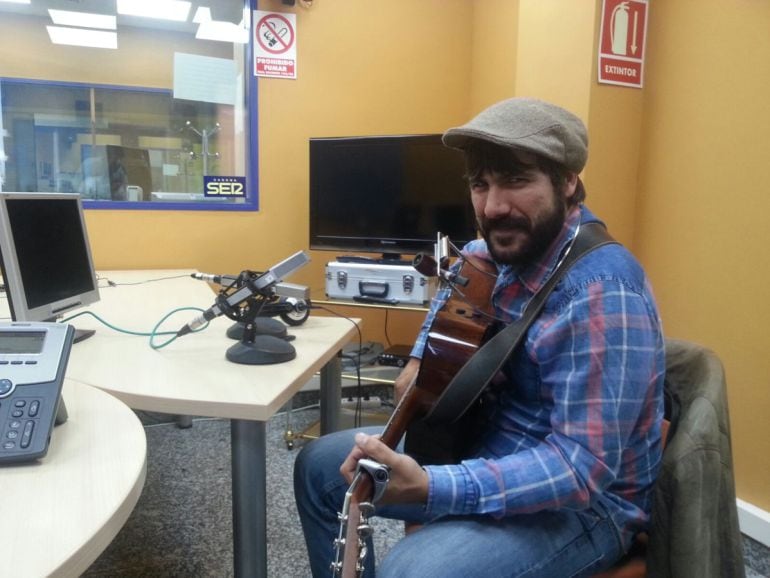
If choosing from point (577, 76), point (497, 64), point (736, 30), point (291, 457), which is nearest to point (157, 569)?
point (291, 457)

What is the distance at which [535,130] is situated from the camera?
94 cm

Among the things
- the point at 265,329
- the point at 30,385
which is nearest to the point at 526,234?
the point at 265,329

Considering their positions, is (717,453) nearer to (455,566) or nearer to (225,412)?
(455,566)

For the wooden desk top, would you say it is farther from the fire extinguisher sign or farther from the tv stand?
the fire extinguisher sign

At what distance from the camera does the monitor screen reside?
1260 mm

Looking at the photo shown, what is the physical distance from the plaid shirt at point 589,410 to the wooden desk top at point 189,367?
0.38 meters

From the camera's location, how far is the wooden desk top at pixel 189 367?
1056mm

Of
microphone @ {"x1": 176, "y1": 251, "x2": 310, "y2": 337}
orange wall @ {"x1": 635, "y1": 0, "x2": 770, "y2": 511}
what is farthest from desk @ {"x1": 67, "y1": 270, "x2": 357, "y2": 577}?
orange wall @ {"x1": 635, "y1": 0, "x2": 770, "y2": 511}

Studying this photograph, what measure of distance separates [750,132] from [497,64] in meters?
1.40

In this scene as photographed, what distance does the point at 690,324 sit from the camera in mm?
1973

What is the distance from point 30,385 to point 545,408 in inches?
31.0

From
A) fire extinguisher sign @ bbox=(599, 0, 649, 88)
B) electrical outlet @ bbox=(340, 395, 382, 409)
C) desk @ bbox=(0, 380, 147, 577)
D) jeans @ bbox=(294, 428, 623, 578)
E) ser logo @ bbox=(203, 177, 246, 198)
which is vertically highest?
fire extinguisher sign @ bbox=(599, 0, 649, 88)

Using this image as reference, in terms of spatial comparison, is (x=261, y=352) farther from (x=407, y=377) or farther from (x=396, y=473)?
(x=396, y=473)

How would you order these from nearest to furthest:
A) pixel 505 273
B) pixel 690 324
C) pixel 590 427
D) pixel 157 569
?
1. pixel 590 427
2. pixel 505 273
3. pixel 157 569
4. pixel 690 324
